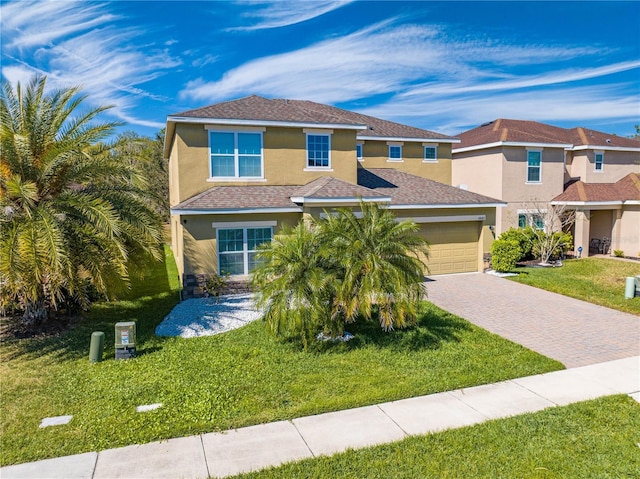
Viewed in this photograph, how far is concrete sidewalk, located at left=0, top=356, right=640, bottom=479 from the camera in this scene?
19.5 feet

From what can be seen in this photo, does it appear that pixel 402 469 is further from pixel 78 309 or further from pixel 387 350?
pixel 78 309

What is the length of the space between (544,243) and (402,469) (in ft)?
63.4

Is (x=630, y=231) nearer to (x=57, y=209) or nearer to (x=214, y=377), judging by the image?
(x=214, y=377)

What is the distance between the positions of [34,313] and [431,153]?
65.9 ft

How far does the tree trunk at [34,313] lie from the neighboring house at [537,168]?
68.6 feet

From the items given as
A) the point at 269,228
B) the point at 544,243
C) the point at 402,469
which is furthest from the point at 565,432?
the point at 544,243

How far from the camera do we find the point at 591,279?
18.4 m

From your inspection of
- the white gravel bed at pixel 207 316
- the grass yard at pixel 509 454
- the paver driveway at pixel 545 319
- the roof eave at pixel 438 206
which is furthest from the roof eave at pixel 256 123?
the grass yard at pixel 509 454

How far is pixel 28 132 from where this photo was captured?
1115 cm

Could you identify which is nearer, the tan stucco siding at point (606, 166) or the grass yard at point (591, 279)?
the grass yard at point (591, 279)

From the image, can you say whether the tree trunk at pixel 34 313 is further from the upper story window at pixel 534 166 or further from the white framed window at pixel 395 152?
the upper story window at pixel 534 166

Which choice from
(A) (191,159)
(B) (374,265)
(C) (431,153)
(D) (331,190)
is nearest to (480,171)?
(C) (431,153)

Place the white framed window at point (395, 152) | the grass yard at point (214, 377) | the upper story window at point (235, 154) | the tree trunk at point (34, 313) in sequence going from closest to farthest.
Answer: the grass yard at point (214, 377) → the tree trunk at point (34, 313) → the upper story window at point (235, 154) → the white framed window at point (395, 152)

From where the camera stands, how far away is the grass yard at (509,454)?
584cm
